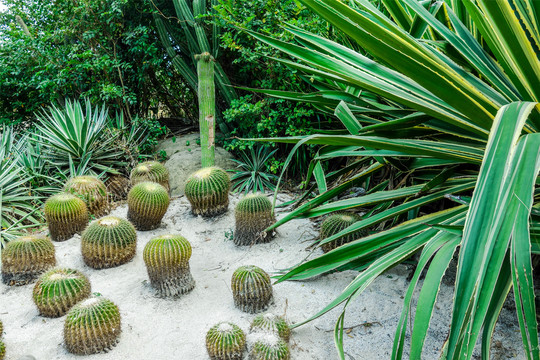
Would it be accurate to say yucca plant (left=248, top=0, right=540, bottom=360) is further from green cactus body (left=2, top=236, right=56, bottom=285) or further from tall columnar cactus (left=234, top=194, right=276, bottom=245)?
green cactus body (left=2, top=236, right=56, bottom=285)

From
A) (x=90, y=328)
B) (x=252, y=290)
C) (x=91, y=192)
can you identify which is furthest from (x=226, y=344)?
(x=91, y=192)

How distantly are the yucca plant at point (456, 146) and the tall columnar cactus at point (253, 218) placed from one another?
1159 millimetres

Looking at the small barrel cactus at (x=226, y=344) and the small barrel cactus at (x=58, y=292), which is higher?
the small barrel cactus at (x=226, y=344)

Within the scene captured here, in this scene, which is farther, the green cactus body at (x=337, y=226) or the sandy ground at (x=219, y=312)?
the green cactus body at (x=337, y=226)

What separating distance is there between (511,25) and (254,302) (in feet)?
6.96

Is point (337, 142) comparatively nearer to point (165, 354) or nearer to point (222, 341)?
point (222, 341)

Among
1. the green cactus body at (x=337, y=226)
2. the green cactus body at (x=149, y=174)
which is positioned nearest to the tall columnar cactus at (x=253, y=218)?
the green cactus body at (x=337, y=226)

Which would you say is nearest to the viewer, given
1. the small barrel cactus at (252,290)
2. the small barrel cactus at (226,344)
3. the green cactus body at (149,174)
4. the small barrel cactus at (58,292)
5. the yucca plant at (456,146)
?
the yucca plant at (456,146)

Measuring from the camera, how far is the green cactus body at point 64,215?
3814 mm

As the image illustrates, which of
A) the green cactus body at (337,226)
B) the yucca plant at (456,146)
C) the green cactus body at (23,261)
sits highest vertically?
the yucca plant at (456,146)

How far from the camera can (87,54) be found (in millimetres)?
5590

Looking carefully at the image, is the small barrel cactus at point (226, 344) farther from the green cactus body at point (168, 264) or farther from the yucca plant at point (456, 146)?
the green cactus body at point (168, 264)

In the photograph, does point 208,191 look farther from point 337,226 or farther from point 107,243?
point 337,226

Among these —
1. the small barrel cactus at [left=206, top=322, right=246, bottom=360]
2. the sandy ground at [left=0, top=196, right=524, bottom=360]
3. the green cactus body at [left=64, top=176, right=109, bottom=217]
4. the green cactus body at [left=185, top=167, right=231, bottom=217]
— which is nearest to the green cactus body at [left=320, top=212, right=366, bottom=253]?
the sandy ground at [left=0, top=196, right=524, bottom=360]
